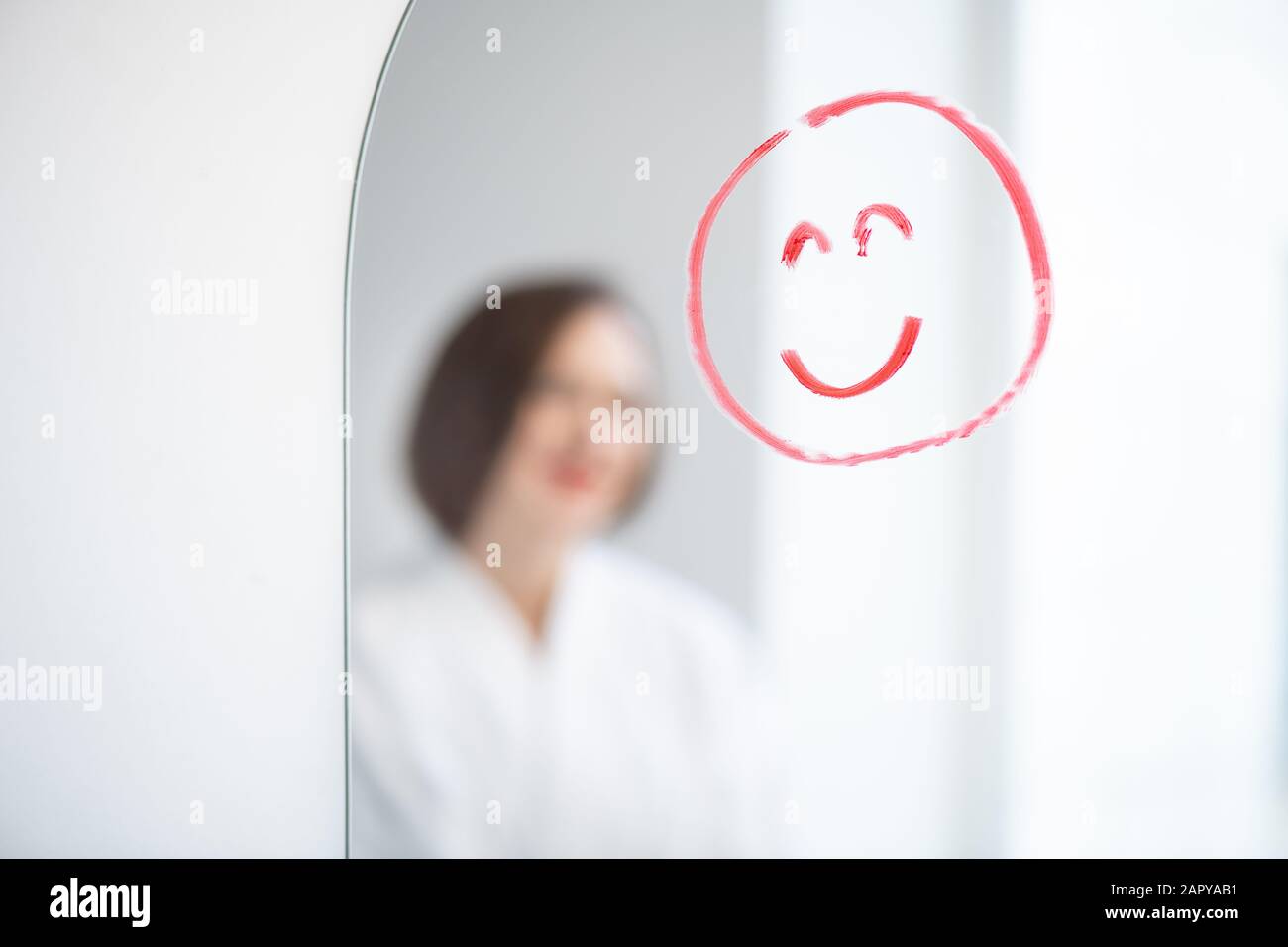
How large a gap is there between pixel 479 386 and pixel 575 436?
0.12m

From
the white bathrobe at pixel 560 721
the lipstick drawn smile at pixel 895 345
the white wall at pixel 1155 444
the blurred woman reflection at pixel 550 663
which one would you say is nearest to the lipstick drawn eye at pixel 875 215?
the lipstick drawn smile at pixel 895 345

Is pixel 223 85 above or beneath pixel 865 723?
above

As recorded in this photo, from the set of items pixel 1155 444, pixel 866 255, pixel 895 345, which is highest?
pixel 866 255

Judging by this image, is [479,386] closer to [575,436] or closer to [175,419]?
[575,436]

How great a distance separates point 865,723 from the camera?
1.08 m

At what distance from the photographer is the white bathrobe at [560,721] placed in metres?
1.06

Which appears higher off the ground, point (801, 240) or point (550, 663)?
point (801, 240)

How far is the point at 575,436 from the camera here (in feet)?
3.48

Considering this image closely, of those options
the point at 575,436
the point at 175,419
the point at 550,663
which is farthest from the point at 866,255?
the point at 175,419

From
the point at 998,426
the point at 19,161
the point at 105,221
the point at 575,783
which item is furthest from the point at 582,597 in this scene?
the point at 19,161

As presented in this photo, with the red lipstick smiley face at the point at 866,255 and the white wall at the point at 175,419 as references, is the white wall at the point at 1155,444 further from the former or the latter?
the white wall at the point at 175,419

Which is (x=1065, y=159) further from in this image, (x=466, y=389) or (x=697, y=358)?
(x=466, y=389)
